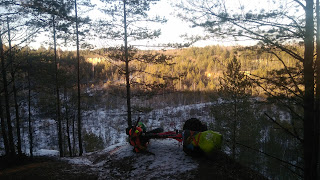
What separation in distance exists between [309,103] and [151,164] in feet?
17.2

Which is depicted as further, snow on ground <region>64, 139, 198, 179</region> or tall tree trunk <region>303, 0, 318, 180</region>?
snow on ground <region>64, 139, 198, 179</region>

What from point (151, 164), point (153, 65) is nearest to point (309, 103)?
point (151, 164)

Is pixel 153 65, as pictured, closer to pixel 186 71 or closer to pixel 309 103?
pixel 186 71

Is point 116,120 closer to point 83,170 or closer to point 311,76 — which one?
point 83,170

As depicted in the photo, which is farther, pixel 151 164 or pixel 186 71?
pixel 186 71

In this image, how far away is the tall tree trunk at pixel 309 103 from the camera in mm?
4379

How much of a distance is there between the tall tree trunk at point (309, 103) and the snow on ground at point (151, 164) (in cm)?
320

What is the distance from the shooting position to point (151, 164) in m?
7.41

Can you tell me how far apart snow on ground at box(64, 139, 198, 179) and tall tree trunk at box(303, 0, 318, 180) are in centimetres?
320

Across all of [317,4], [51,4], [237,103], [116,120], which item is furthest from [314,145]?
[116,120]

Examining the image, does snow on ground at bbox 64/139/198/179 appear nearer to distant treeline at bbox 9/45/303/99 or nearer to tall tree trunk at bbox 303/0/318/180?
tall tree trunk at bbox 303/0/318/180

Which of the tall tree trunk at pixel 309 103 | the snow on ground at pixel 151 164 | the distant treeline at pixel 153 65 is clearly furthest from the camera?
the snow on ground at pixel 151 164

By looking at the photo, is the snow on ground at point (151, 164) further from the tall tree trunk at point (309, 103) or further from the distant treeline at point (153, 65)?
the distant treeline at point (153, 65)

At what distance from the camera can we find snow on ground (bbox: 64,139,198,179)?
666 cm
